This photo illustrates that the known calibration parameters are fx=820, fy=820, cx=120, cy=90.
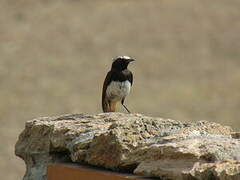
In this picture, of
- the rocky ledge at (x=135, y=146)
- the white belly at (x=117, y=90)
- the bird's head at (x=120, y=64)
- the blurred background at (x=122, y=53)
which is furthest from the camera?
the blurred background at (x=122, y=53)

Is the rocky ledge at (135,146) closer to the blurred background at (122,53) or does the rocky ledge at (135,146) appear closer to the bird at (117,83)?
the bird at (117,83)

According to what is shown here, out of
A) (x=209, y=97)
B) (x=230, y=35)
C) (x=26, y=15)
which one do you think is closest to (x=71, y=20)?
(x=26, y=15)

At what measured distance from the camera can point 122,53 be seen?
33.2 meters

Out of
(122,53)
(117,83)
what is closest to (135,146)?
(117,83)

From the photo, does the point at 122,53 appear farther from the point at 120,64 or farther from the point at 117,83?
the point at 117,83

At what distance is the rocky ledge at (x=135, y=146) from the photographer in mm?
3926

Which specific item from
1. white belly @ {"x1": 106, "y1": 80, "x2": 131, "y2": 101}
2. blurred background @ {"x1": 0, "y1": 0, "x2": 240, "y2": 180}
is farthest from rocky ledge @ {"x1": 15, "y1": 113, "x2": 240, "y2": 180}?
blurred background @ {"x1": 0, "y1": 0, "x2": 240, "y2": 180}

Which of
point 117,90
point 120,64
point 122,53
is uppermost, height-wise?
point 122,53

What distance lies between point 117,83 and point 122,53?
77.1ft

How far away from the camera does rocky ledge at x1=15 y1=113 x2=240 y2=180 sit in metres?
3.93

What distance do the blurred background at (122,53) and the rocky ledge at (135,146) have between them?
1695cm

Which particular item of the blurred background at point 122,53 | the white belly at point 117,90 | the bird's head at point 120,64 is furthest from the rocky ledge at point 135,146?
the blurred background at point 122,53

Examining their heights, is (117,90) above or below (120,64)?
below

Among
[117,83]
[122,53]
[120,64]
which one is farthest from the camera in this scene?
[122,53]
